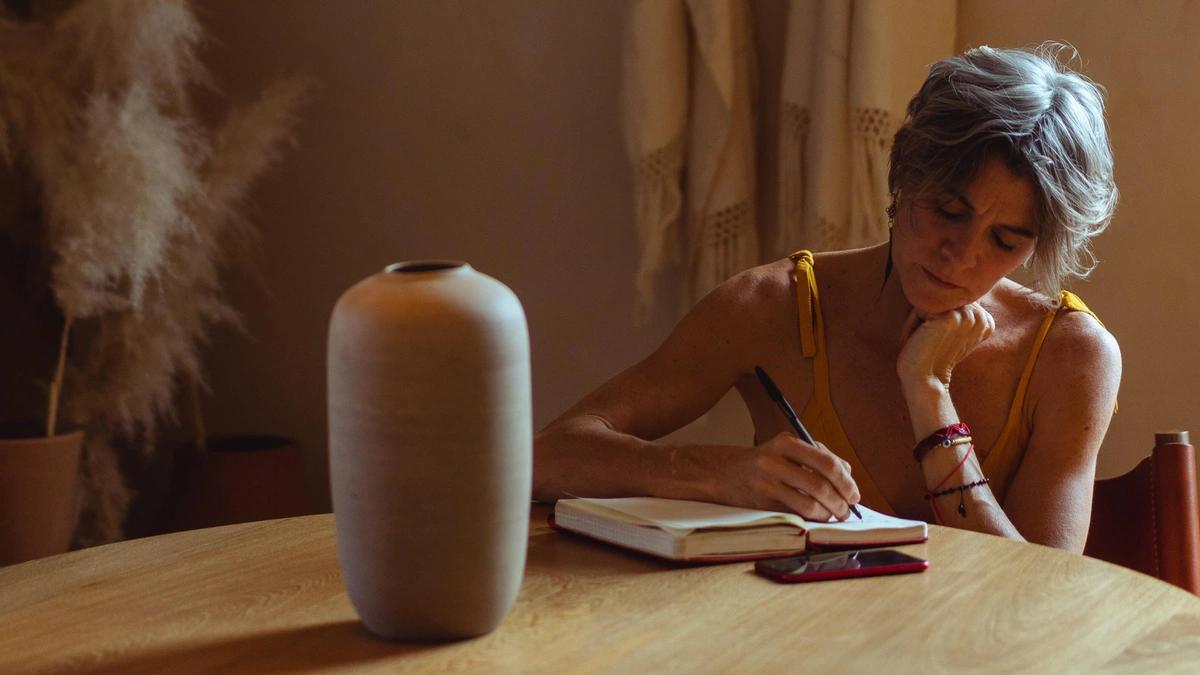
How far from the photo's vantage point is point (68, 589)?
1126mm

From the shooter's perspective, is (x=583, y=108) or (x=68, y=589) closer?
(x=68, y=589)

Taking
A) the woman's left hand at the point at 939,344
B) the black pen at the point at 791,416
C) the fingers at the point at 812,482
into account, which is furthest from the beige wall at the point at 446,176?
the fingers at the point at 812,482

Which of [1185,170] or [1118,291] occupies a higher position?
[1185,170]

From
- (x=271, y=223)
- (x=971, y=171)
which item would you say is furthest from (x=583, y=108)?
(x=971, y=171)

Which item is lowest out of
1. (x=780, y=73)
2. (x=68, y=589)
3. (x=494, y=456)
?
(x=68, y=589)

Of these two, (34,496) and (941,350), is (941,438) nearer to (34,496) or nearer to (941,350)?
(941,350)

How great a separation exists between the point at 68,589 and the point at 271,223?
196cm

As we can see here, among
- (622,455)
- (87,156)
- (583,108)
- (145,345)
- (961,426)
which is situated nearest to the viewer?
(622,455)

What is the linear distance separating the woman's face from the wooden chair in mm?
264

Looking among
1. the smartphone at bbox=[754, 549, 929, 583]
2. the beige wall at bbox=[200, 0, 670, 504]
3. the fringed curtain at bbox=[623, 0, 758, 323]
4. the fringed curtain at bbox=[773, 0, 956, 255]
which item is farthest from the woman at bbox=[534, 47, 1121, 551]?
the beige wall at bbox=[200, 0, 670, 504]

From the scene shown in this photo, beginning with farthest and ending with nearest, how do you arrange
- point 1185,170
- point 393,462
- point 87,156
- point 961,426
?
point 87,156, point 1185,170, point 961,426, point 393,462

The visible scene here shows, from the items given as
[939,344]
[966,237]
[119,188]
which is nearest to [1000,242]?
[966,237]

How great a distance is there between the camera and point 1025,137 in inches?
58.8

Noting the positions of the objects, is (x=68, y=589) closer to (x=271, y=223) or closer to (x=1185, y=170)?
(x=1185, y=170)
